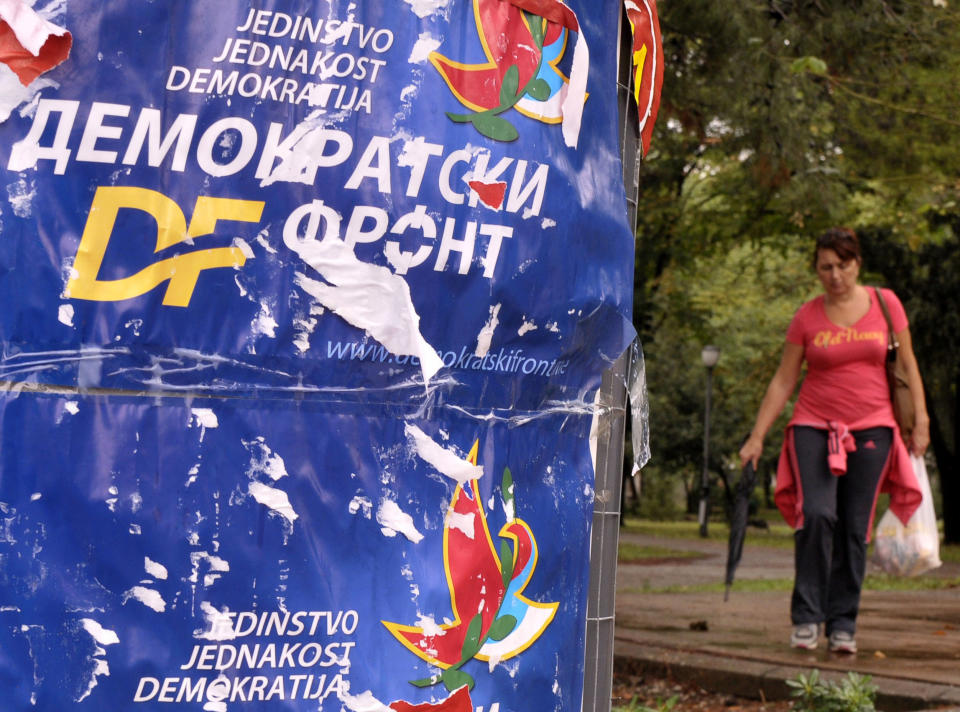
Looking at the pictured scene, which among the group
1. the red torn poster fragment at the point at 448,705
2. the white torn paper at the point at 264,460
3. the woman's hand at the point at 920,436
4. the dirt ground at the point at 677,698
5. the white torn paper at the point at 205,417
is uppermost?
the woman's hand at the point at 920,436

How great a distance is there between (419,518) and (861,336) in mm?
4216

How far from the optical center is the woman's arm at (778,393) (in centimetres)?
675

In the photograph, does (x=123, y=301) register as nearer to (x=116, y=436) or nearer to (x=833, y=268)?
(x=116, y=436)

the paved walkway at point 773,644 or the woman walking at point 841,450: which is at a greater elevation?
the woman walking at point 841,450

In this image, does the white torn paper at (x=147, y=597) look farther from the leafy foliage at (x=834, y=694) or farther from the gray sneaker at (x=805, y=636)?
the gray sneaker at (x=805, y=636)

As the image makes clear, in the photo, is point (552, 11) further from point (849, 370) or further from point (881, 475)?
point (881, 475)

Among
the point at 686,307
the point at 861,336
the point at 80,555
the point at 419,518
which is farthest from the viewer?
the point at 686,307

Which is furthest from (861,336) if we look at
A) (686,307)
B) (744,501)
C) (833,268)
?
(686,307)

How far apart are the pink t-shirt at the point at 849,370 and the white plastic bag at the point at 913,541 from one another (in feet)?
1.27

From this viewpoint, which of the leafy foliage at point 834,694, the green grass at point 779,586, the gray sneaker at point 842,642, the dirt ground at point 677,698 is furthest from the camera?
the green grass at point 779,586

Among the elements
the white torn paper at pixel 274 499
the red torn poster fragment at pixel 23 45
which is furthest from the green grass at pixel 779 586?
the red torn poster fragment at pixel 23 45

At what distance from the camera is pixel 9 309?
103 inches

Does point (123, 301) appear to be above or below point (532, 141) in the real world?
below

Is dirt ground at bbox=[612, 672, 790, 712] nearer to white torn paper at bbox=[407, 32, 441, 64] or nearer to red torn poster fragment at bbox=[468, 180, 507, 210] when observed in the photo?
red torn poster fragment at bbox=[468, 180, 507, 210]
